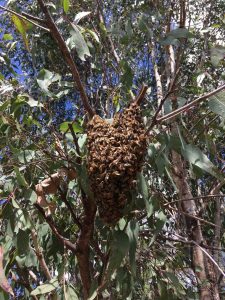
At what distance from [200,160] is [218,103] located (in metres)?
0.28

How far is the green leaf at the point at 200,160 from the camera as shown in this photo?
214cm

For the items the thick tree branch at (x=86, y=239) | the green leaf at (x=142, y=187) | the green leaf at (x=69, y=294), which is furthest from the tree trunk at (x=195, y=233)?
the green leaf at (x=142, y=187)

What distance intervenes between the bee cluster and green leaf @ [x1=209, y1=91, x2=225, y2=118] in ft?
1.08

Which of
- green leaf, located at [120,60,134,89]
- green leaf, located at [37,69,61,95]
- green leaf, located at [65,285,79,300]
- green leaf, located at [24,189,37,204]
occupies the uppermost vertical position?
green leaf, located at [120,60,134,89]

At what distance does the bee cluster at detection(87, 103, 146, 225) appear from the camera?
6.80ft

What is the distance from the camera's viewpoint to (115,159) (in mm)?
2074

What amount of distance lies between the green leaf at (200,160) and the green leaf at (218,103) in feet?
0.79

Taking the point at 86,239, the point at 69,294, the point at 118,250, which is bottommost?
the point at 69,294

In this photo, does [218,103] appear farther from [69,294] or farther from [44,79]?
[69,294]

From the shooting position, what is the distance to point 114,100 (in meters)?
2.95

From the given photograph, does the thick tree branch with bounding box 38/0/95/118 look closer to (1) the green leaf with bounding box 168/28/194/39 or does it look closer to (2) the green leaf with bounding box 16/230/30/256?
(1) the green leaf with bounding box 168/28/194/39

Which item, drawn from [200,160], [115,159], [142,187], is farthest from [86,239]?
[200,160]

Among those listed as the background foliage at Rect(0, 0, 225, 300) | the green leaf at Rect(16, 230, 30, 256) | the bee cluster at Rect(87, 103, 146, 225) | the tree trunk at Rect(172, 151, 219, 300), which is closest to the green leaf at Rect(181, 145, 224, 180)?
the background foliage at Rect(0, 0, 225, 300)

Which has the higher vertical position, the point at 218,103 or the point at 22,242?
the point at 218,103
